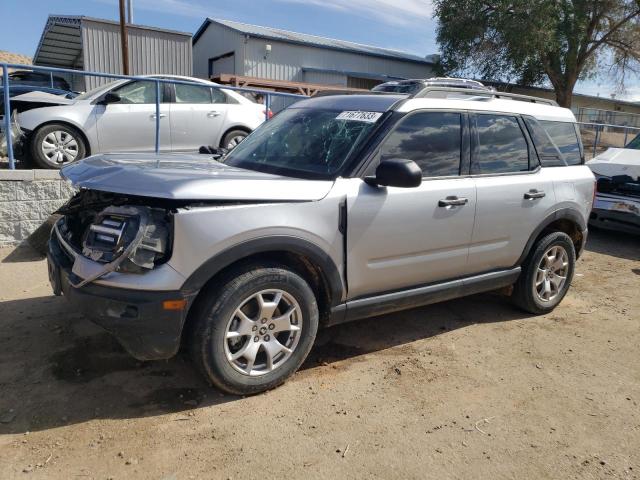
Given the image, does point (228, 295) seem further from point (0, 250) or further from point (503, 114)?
point (0, 250)

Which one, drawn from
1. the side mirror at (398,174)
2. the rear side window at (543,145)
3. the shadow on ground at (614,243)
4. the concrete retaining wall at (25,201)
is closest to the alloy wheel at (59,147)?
the concrete retaining wall at (25,201)

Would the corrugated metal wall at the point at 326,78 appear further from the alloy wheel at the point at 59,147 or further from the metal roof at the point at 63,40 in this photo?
the alloy wheel at the point at 59,147

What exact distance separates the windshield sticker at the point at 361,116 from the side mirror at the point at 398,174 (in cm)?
50

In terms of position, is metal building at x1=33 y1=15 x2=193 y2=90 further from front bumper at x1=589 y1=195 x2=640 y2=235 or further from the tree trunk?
the tree trunk

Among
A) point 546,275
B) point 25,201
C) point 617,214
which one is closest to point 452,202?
point 546,275

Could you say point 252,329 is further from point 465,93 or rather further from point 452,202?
point 465,93

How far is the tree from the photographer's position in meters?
23.5

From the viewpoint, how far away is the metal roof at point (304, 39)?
25844 mm

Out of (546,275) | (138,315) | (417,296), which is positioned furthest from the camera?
(546,275)

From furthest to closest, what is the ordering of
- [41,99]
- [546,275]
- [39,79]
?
1. [39,79]
2. [41,99]
3. [546,275]

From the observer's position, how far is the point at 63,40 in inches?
876

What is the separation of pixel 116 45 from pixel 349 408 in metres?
20.8

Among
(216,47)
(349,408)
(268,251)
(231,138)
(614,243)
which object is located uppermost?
(216,47)

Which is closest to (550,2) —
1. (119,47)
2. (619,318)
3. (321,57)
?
(321,57)
